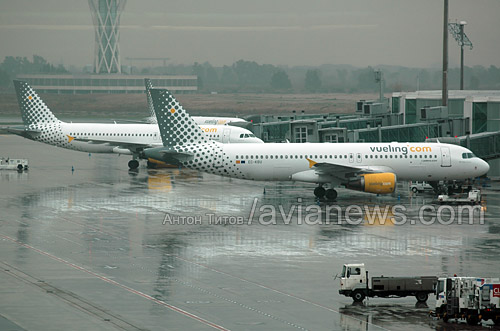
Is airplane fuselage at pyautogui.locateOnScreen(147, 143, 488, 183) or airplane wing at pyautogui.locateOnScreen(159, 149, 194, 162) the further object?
airplane wing at pyautogui.locateOnScreen(159, 149, 194, 162)

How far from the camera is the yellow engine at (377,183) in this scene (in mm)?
50469

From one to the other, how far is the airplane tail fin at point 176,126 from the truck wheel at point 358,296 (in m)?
29.0

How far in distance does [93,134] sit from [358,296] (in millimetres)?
51732

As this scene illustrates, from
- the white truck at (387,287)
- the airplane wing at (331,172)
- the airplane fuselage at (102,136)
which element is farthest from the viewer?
the airplane fuselage at (102,136)

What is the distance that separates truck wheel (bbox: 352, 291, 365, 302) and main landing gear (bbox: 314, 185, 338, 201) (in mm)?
25784

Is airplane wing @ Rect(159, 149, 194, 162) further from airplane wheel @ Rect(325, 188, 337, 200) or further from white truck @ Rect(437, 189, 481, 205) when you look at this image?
white truck @ Rect(437, 189, 481, 205)

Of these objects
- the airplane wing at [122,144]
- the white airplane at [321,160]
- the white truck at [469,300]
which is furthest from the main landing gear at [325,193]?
the white truck at [469,300]

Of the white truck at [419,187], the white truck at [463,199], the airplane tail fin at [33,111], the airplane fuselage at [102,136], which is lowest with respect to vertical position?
the white truck at [463,199]

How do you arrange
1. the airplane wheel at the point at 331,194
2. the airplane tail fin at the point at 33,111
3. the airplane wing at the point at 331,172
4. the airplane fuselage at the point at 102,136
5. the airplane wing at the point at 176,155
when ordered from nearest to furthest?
the airplane wing at the point at 331,172, the airplane wheel at the point at 331,194, the airplane wing at the point at 176,155, the airplane fuselage at the point at 102,136, the airplane tail fin at the point at 33,111

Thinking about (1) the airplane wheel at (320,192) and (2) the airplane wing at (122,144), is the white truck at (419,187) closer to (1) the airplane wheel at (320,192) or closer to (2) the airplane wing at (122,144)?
(1) the airplane wheel at (320,192)

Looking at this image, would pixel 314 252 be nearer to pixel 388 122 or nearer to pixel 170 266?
pixel 170 266

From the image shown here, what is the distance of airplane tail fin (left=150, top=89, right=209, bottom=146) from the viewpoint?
54594mm

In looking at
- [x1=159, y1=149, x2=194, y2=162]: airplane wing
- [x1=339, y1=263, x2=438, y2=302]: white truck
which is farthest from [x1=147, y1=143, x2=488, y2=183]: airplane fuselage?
[x1=339, y1=263, x2=438, y2=302]: white truck

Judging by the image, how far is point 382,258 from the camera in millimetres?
33688
